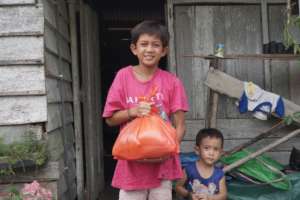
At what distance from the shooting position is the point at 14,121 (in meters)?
3.25

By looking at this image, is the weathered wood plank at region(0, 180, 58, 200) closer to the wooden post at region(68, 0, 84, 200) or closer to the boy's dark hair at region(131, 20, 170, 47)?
the boy's dark hair at region(131, 20, 170, 47)

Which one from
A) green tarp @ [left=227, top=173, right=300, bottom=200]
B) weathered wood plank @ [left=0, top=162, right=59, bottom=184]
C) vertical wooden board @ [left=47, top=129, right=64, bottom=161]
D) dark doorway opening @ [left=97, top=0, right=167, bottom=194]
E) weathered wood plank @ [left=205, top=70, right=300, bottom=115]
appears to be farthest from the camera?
dark doorway opening @ [left=97, top=0, right=167, bottom=194]

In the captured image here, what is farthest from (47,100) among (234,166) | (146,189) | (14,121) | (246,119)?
(246,119)

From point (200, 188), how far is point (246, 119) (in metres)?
1.46

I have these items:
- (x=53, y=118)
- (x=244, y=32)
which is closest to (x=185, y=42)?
(x=244, y=32)

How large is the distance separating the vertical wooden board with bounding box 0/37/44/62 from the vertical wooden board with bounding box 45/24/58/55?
0.63ft

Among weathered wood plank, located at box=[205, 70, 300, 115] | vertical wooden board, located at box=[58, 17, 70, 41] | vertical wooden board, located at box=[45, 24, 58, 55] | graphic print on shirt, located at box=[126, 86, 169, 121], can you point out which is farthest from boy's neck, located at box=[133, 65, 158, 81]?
vertical wooden board, located at box=[58, 17, 70, 41]

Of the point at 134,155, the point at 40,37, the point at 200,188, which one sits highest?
the point at 40,37

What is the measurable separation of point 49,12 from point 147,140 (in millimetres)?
1950

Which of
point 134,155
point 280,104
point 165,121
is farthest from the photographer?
point 280,104

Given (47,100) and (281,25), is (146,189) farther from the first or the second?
(281,25)

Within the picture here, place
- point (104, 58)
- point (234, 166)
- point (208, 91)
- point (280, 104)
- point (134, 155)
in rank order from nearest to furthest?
1. point (134, 155)
2. point (234, 166)
3. point (280, 104)
4. point (208, 91)
5. point (104, 58)

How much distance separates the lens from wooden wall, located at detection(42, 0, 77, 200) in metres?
3.53

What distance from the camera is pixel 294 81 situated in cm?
452
